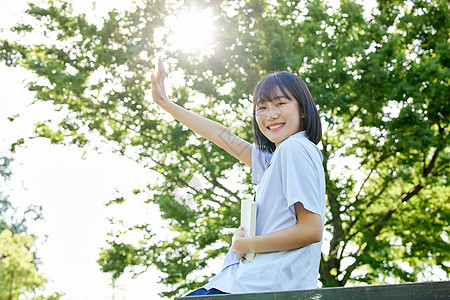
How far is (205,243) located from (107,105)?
3.44 metres

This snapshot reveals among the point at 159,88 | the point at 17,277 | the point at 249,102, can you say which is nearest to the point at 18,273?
the point at 17,277

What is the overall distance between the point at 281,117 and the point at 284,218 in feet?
1.31

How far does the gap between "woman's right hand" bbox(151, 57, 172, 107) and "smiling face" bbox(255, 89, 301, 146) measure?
72cm

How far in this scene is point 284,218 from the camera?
1640 millimetres

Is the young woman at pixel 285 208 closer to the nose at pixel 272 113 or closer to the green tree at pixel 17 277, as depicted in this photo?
the nose at pixel 272 113

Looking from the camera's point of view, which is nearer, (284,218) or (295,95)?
(284,218)

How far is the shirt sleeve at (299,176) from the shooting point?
A: 1.56 meters

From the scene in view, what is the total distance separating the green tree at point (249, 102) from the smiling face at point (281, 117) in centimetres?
685

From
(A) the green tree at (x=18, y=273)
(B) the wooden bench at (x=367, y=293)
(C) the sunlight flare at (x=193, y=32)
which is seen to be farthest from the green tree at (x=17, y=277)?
(B) the wooden bench at (x=367, y=293)

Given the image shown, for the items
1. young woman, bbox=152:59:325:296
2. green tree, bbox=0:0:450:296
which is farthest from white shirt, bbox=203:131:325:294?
green tree, bbox=0:0:450:296

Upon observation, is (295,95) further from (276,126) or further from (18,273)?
(18,273)

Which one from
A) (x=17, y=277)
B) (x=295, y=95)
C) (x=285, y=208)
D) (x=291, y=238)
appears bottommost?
(x=291, y=238)

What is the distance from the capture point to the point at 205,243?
9.36 metres

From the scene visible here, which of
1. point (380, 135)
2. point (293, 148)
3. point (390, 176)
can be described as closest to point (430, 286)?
point (293, 148)
